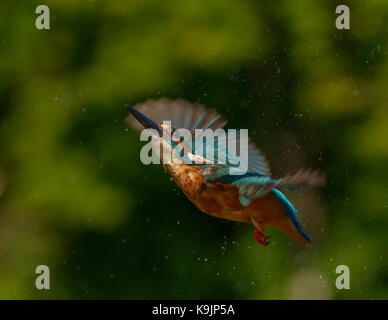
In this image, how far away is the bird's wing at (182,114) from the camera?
6.69 ft

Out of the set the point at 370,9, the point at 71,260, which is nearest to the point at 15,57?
the point at 71,260

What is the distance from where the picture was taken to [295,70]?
5.20m

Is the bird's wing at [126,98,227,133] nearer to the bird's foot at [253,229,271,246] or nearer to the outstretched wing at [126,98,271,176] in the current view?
the outstretched wing at [126,98,271,176]

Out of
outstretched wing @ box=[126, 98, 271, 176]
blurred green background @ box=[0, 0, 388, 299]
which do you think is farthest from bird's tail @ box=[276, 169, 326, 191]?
blurred green background @ box=[0, 0, 388, 299]

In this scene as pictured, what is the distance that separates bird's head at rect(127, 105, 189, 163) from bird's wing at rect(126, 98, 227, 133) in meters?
0.06

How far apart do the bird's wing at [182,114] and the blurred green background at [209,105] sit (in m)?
2.92

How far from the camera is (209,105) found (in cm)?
500

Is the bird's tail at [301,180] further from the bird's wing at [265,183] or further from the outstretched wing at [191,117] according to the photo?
the outstretched wing at [191,117]

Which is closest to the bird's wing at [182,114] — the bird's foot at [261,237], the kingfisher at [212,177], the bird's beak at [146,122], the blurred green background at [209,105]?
the kingfisher at [212,177]

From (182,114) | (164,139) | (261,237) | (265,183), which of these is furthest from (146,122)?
(261,237)

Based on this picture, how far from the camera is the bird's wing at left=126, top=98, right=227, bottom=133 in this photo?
204 cm

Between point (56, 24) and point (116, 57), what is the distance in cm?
54

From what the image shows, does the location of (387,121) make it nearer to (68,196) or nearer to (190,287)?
(190,287)

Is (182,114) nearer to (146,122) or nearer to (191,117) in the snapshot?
(191,117)
